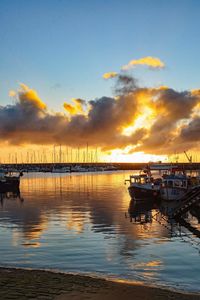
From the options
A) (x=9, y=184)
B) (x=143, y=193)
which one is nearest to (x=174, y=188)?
(x=143, y=193)

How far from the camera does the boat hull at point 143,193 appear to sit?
212 ft

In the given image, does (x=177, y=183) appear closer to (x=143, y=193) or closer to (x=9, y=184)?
(x=143, y=193)

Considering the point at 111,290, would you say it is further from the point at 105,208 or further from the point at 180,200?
the point at 180,200

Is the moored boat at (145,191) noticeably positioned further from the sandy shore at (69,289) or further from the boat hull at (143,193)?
the sandy shore at (69,289)

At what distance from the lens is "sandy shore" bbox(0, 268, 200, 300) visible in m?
14.8

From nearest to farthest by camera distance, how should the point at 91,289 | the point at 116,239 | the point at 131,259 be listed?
the point at 91,289
the point at 131,259
the point at 116,239

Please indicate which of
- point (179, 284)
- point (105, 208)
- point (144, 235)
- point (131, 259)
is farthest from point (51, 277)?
point (105, 208)

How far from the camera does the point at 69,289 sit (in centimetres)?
1569

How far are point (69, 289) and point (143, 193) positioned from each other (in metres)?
50.7

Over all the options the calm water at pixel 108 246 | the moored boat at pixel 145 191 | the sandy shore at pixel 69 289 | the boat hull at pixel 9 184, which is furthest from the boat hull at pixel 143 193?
the sandy shore at pixel 69 289

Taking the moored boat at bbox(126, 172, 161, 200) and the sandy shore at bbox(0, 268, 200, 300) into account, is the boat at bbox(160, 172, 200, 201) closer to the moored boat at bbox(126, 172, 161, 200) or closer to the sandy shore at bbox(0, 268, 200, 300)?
the moored boat at bbox(126, 172, 161, 200)

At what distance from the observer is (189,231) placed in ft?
116

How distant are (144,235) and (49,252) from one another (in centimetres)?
941

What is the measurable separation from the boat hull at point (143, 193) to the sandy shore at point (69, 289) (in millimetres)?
47394
